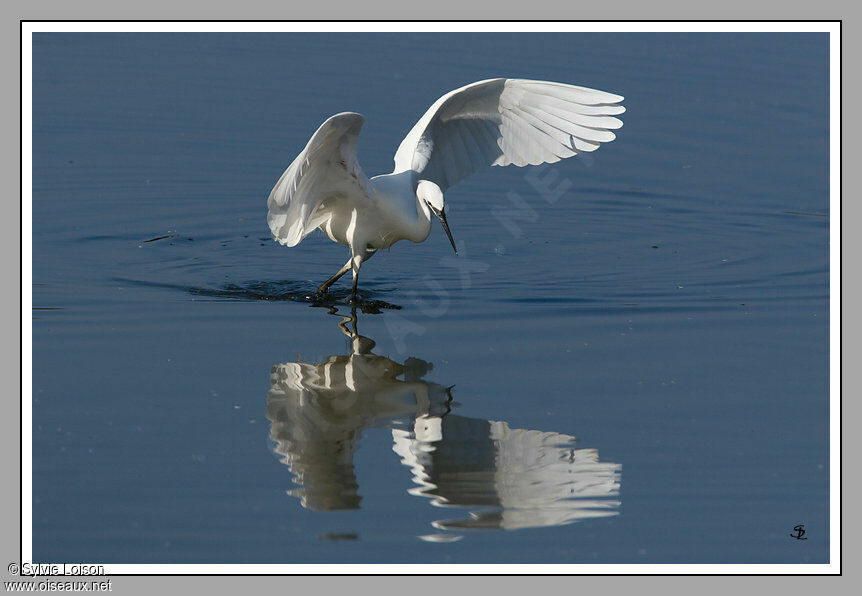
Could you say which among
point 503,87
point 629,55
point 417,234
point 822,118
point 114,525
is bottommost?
point 114,525

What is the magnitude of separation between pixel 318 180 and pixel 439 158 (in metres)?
1.86

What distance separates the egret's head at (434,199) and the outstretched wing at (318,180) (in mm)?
432

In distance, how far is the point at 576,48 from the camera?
52.0 ft

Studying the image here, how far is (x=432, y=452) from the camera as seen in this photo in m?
5.89

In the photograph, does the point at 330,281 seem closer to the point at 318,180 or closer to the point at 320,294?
the point at 320,294

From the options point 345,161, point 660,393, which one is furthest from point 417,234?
point 660,393

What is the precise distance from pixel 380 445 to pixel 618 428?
129 cm

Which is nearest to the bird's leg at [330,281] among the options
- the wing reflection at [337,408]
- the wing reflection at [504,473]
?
the wing reflection at [337,408]

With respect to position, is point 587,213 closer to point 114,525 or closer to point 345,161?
point 345,161

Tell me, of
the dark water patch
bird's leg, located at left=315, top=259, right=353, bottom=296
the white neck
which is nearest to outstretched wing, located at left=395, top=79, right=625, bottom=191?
the white neck

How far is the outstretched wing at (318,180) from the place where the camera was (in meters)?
6.60

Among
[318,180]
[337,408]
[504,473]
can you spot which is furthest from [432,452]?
[318,180]

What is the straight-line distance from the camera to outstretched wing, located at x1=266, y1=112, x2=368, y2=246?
660 cm
